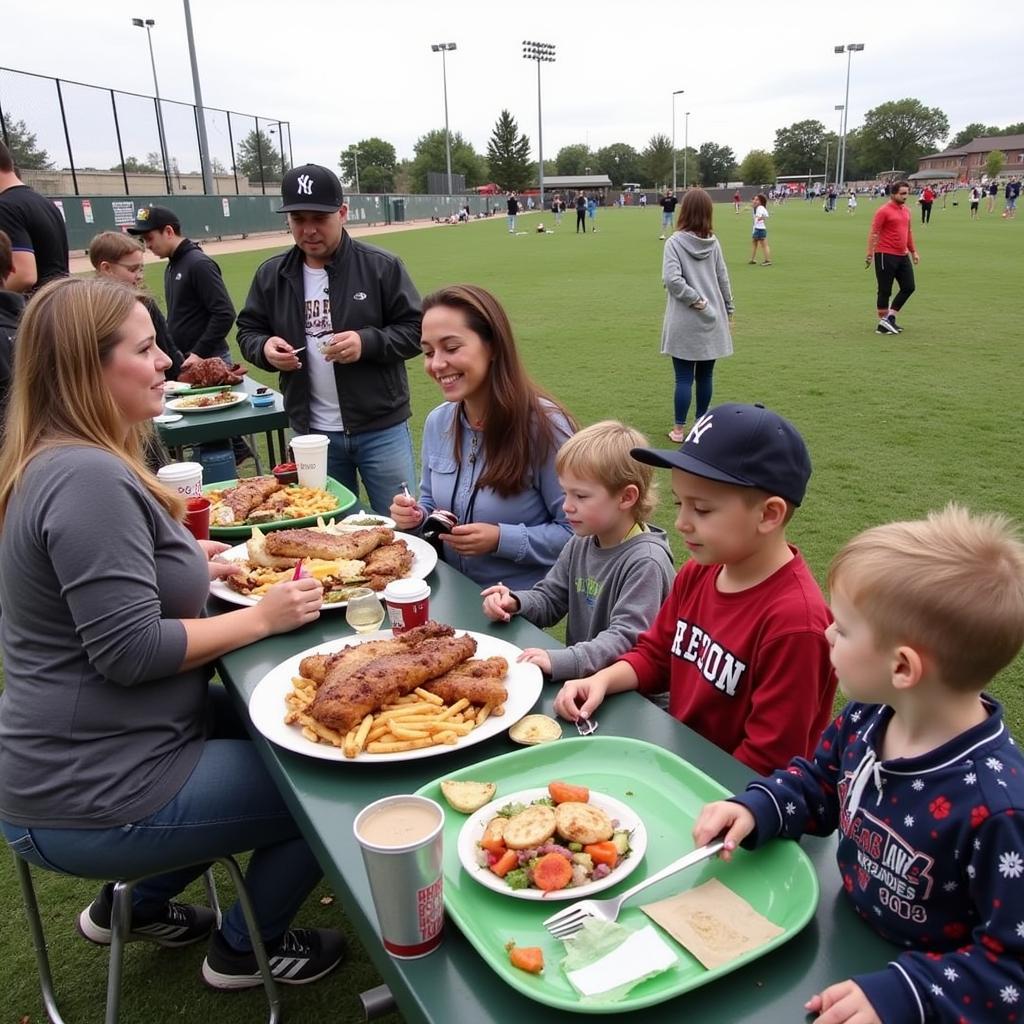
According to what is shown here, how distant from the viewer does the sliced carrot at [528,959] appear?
129cm

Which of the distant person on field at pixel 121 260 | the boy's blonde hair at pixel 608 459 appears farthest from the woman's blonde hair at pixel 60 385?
the distant person on field at pixel 121 260

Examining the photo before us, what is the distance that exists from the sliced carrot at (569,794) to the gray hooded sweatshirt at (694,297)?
22.7ft

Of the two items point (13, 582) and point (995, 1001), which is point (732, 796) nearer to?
point (995, 1001)

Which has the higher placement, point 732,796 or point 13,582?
point 13,582

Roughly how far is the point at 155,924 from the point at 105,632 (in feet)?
4.82

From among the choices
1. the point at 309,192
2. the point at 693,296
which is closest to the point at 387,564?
A: the point at 309,192

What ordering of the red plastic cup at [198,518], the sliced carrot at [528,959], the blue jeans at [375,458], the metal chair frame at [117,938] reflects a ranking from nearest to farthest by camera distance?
the sliced carrot at [528,959] < the metal chair frame at [117,938] < the red plastic cup at [198,518] < the blue jeans at [375,458]

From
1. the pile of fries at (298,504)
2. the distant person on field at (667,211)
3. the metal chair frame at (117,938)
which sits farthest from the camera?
the distant person on field at (667,211)

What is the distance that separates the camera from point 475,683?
2057 millimetres

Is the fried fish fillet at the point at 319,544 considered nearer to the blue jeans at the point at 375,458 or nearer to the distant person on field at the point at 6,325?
the blue jeans at the point at 375,458

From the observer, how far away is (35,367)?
7.50 feet

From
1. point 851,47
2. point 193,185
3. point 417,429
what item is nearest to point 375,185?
point 851,47

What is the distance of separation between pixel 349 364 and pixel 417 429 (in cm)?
478

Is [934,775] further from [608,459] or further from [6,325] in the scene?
[6,325]
